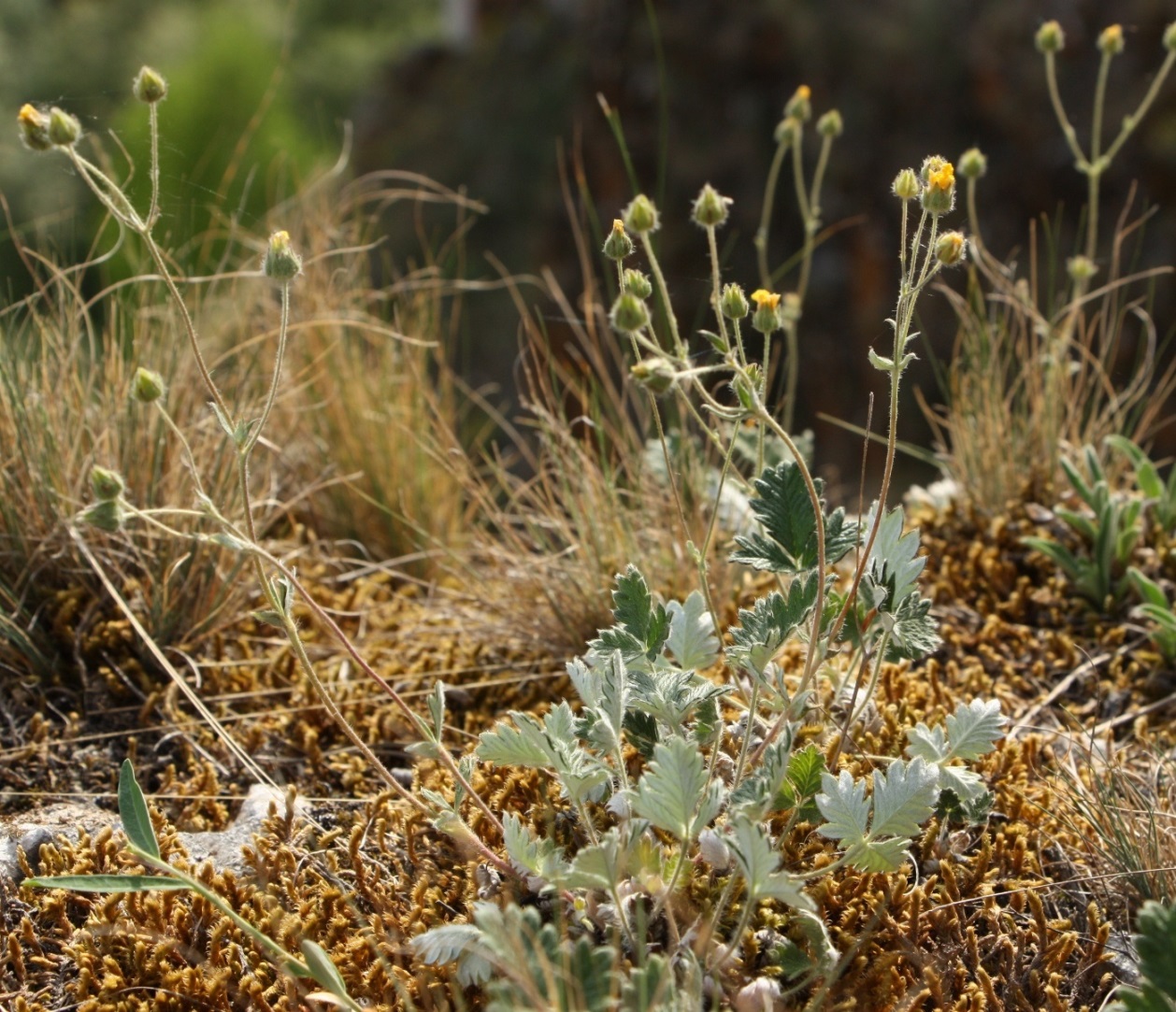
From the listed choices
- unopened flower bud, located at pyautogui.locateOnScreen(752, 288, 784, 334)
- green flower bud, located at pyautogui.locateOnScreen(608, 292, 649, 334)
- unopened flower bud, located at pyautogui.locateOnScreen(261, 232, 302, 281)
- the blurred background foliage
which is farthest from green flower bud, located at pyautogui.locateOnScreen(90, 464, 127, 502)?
the blurred background foliage

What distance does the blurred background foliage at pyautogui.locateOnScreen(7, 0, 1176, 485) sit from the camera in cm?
704

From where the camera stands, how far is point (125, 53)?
40.6 feet

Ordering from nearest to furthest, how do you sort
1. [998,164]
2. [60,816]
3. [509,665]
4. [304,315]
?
[60,816] < [509,665] < [304,315] < [998,164]

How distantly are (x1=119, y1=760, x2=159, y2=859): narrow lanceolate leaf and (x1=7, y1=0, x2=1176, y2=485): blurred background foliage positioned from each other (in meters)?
4.63

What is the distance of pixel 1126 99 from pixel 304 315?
611 cm

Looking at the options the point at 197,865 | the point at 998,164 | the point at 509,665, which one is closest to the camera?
the point at 197,865

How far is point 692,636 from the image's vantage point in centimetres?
141

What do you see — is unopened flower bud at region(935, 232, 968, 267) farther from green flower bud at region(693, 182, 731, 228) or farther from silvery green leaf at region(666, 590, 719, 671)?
silvery green leaf at region(666, 590, 719, 671)

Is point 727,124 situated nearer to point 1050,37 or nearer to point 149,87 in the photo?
point 1050,37

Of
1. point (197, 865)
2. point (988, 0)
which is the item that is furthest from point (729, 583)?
point (988, 0)

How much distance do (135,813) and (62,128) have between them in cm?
68

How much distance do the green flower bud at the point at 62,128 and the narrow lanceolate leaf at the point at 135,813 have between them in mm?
615

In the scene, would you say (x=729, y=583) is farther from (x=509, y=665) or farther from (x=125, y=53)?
(x=125, y=53)

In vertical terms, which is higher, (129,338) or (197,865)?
(129,338)
